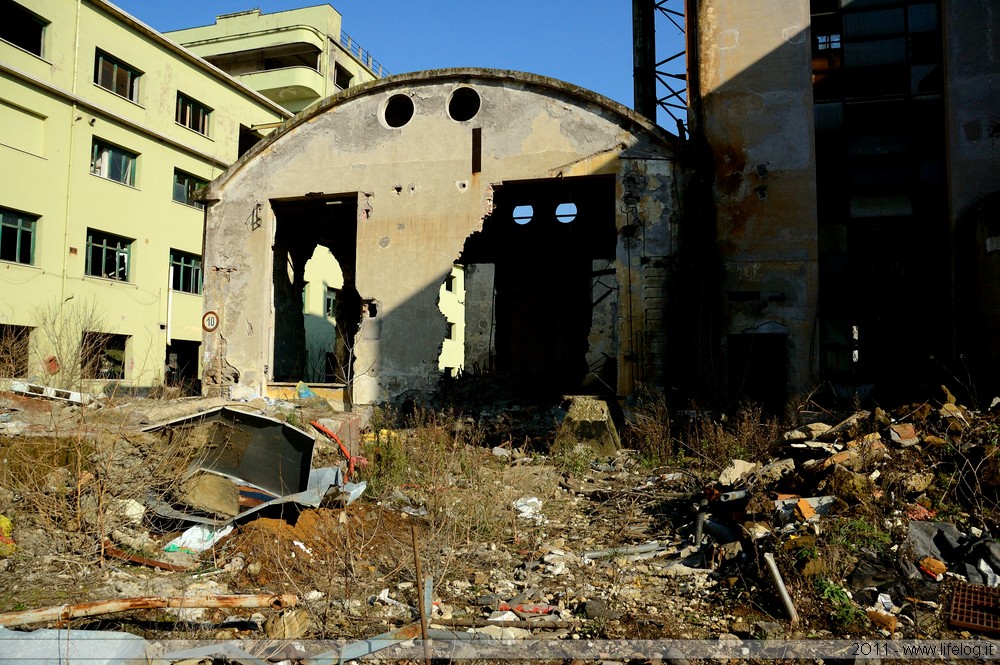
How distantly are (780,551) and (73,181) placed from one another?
21.2 meters

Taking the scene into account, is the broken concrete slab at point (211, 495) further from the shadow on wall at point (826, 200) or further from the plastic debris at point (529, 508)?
the shadow on wall at point (826, 200)

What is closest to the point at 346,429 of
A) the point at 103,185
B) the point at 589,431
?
the point at 589,431

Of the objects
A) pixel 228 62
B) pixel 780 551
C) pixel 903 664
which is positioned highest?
pixel 228 62

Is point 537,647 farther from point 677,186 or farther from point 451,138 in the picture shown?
point 451,138

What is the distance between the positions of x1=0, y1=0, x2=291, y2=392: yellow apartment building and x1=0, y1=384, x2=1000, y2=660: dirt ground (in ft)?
30.7

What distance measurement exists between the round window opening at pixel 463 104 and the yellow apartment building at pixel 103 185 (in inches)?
192

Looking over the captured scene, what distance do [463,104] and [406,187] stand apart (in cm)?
203

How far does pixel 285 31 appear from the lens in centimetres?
3169

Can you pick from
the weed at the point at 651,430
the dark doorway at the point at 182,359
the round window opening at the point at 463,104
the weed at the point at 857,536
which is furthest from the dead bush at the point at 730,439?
the dark doorway at the point at 182,359

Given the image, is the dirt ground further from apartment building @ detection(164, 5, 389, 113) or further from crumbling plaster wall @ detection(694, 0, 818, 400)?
apartment building @ detection(164, 5, 389, 113)

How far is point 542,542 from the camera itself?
6.87m

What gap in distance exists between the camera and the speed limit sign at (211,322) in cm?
1448

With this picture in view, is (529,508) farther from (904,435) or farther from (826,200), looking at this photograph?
(826,200)

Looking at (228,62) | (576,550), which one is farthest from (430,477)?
(228,62)
